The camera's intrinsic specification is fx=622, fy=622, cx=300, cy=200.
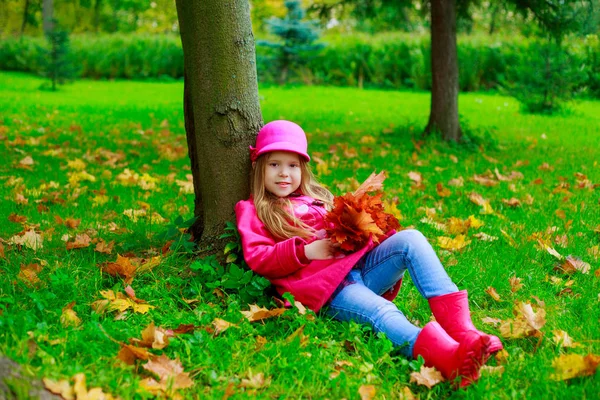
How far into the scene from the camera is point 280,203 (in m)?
3.06

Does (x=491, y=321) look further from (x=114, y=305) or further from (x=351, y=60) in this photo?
(x=351, y=60)

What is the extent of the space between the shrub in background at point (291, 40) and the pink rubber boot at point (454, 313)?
1643cm

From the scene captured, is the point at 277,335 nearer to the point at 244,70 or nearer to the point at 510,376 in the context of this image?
the point at 510,376

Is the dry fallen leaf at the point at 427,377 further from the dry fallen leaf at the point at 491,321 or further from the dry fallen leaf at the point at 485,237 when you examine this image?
the dry fallen leaf at the point at 485,237

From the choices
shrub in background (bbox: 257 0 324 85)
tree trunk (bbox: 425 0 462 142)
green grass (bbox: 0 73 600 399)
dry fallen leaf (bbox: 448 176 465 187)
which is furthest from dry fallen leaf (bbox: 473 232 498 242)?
shrub in background (bbox: 257 0 324 85)

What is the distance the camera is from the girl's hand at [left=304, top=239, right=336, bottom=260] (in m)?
2.79

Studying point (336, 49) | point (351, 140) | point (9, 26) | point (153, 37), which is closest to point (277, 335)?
point (351, 140)

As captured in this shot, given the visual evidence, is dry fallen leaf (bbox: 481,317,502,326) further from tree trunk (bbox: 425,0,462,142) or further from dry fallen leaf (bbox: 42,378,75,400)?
tree trunk (bbox: 425,0,462,142)

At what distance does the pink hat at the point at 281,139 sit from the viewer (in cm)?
303

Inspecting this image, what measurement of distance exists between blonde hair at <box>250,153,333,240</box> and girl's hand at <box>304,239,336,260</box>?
7.2 inches

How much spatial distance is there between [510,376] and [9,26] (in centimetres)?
4369

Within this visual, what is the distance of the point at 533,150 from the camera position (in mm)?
7730

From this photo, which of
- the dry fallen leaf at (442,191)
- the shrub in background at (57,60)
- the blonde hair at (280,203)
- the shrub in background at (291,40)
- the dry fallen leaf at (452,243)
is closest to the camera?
the blonde hair at (280,203)

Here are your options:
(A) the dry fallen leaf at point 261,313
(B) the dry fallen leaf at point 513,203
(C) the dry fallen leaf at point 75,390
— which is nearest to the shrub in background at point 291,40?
(B) the dry fallen leaf at point 513,203
